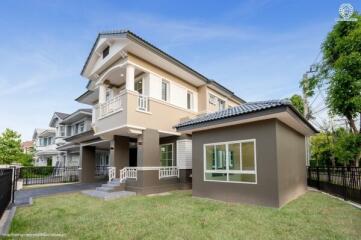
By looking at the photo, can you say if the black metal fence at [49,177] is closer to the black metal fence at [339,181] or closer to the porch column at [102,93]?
the porch column at [102,93]

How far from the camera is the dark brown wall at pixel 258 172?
7512mm

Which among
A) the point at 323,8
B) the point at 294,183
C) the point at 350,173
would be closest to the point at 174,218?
the point at 294,183

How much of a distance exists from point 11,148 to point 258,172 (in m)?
29.3

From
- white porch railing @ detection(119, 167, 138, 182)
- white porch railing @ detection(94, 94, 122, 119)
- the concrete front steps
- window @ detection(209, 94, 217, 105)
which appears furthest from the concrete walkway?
window @ detection(209, 94, 217, 105)

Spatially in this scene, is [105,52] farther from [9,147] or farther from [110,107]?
[9,147]

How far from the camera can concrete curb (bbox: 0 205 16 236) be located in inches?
212

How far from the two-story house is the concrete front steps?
362 mm

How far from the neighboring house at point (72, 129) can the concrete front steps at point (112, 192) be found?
1217 centimetres

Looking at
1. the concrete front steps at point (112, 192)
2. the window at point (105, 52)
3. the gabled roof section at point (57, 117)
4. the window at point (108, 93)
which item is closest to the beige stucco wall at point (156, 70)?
the window at point (105, 52)

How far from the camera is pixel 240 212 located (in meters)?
6.83

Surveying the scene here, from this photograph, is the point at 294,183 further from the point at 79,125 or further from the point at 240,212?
the point at 79,125

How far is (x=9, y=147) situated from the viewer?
25781 mm

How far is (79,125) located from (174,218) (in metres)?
22.3

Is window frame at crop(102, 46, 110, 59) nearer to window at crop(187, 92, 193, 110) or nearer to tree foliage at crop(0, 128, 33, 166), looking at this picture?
window at crop(187, 92, 193, 110)
